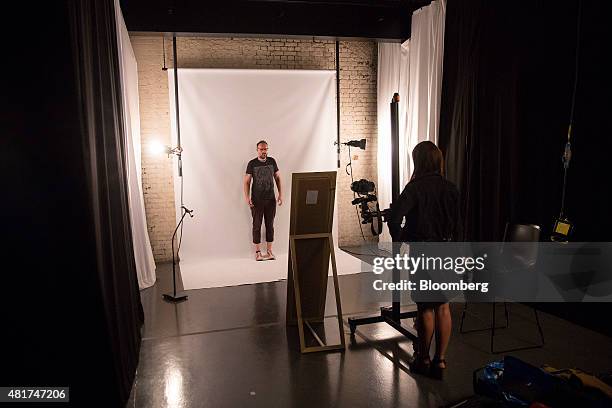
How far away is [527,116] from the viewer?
4043 mm

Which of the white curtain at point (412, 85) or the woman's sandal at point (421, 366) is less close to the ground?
the white curtain at point (412, 85)

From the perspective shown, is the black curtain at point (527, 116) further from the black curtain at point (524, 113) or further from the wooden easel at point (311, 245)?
the wooden easel at point (311, 245)

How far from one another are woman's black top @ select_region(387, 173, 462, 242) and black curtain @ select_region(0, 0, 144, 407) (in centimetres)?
170

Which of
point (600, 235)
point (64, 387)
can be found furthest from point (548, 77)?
point (64, 387)

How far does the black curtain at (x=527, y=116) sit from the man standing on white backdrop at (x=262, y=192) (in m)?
2.46

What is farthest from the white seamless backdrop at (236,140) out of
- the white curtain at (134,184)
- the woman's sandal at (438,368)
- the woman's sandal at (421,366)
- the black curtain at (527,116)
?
the woman's sandal at (438,368)

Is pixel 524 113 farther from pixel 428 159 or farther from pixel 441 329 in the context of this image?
pixel 441 329

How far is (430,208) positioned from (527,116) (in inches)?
79.0

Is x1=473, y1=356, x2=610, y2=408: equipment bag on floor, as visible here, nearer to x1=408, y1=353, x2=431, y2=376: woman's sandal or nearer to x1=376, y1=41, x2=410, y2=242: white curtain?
x1=408, y1=353, x2=431, y2=376: woman's sandal

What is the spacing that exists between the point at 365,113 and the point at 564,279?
4111mm

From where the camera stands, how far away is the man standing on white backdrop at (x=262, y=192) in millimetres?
6309

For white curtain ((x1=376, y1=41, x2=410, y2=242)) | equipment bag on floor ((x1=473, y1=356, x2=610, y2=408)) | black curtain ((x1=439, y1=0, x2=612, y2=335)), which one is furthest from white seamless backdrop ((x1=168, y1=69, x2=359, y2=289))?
equipment bag on floor ((x1=473, y1=356, x2=610, y2=408))

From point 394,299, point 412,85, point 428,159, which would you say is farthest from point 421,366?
point 412,85

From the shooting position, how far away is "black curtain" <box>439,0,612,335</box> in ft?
11.3
